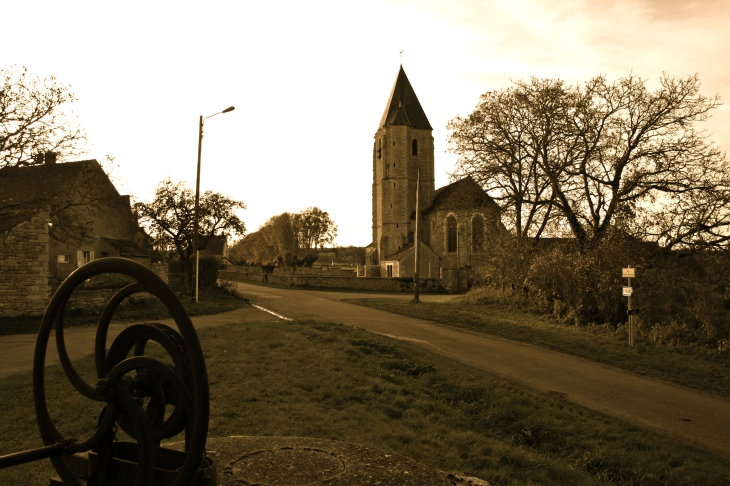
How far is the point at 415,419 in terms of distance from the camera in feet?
25.0

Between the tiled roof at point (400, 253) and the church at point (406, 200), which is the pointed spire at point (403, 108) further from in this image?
the tiled roof at point (400, 253)

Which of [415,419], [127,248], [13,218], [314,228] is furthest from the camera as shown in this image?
[314,228]

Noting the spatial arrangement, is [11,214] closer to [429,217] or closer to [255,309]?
[255,309]

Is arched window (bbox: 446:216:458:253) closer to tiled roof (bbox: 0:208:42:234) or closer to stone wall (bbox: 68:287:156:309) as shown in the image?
stone wall (bbox: 68:287:156:309)

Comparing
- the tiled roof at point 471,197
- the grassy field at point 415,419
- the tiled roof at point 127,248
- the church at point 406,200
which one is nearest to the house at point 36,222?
the tiled roof at point 127,248

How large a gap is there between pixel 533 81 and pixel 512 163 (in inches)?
157

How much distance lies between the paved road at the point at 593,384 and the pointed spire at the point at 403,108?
48.8 m

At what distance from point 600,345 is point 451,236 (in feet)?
144

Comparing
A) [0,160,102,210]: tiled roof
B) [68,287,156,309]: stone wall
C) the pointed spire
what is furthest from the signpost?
the pointed spire

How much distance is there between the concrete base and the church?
169 ft

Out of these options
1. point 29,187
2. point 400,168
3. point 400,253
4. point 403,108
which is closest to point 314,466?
point 29,187

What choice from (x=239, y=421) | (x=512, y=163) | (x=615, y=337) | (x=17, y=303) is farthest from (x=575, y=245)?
(x=17, y=303)


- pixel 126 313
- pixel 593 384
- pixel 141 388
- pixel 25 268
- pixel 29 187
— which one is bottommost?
pixel 593 384

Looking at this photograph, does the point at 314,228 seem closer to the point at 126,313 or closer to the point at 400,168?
the point at 400,168
